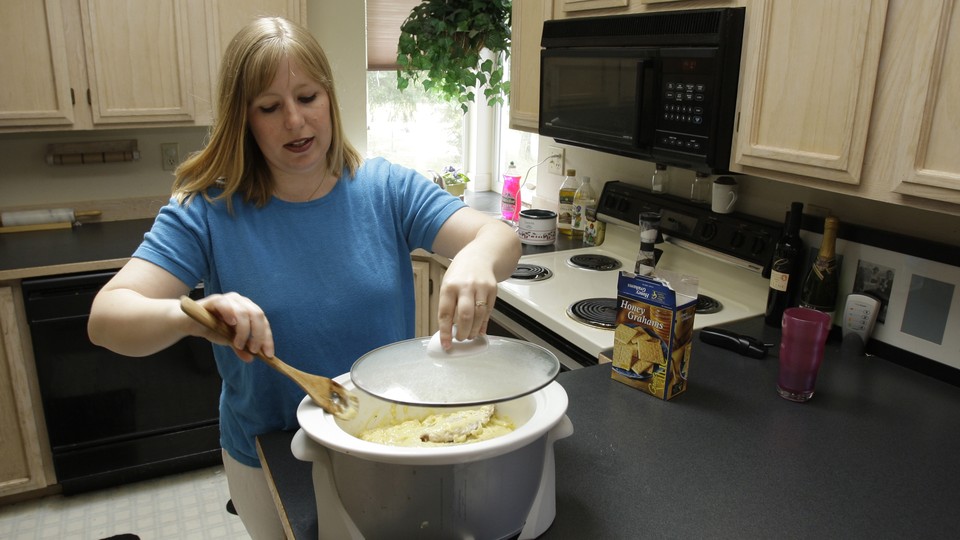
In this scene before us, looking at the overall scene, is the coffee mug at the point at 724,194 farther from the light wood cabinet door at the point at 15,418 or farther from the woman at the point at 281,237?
the light wood cabinet door at the point at 15,418

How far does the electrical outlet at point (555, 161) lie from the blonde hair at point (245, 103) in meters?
1.56

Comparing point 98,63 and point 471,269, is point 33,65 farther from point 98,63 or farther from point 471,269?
point 471,269

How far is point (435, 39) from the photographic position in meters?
2.68

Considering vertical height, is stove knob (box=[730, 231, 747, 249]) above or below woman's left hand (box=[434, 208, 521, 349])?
below

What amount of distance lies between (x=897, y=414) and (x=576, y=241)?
1359 mm

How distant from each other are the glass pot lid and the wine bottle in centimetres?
98

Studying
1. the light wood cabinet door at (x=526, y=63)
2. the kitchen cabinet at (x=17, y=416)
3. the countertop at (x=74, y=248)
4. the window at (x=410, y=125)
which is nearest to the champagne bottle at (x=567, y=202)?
the countertop at (x=74, y=248)

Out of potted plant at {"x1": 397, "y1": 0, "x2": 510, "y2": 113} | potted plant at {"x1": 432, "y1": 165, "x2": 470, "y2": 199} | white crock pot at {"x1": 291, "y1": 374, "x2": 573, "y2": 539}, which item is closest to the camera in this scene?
white crock pot at {"x1": 291, "y1": 374, "x2": 573, "y2": 539}

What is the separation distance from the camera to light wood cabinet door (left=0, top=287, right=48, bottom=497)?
217cm

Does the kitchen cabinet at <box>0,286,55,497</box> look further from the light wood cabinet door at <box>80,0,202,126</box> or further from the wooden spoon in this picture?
the wooden spoon

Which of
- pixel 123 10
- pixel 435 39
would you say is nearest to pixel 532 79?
pixel 435 39

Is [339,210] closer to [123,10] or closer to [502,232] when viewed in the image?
[502,232]

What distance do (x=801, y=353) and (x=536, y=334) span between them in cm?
74

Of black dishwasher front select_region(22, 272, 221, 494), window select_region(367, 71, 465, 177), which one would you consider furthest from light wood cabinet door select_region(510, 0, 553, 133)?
black dishwasher front select_region(22, 272, 221, 494)
